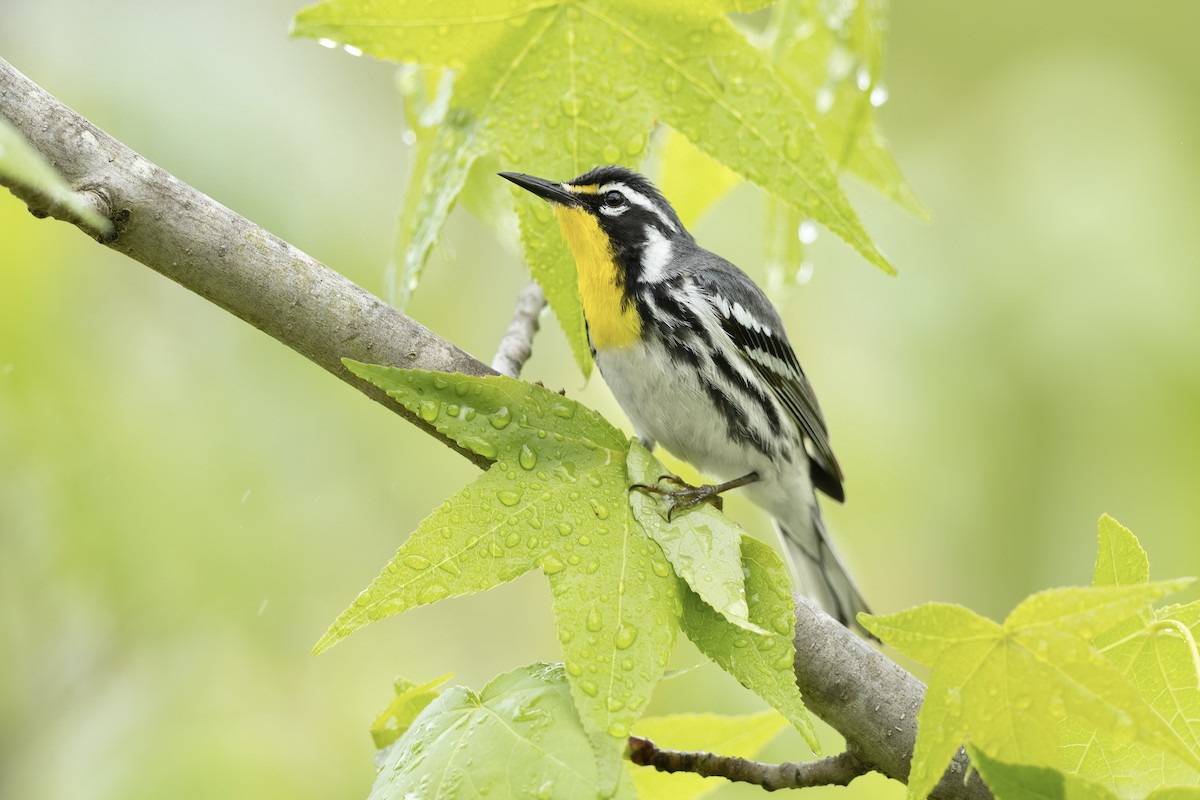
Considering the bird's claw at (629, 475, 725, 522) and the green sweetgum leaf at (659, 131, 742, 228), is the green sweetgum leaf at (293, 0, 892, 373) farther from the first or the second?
the green sweetgum leaf at (659, 131, 742, 228)

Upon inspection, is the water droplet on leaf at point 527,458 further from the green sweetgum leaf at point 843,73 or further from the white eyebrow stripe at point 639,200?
the white eyebrow stripe at point 639,200

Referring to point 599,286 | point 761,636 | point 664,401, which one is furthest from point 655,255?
point 761,636

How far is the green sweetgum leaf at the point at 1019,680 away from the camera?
1282mm

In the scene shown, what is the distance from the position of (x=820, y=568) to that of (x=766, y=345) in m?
1.10

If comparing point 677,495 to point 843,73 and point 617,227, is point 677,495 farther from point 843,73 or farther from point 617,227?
point 617,227

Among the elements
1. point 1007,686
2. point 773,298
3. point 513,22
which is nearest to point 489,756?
point 1007,686

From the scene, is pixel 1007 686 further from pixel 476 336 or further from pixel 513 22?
pixel 476 336

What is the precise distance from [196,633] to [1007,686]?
3.28 meters

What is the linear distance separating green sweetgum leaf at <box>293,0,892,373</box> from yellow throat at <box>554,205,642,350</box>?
92cm

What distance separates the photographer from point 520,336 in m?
2.60

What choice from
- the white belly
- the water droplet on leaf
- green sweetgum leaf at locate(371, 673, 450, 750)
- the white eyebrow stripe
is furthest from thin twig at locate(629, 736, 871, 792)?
the white eyebrow stripe

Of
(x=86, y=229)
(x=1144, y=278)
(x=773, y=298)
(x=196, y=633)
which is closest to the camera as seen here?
(x=86, y=229)

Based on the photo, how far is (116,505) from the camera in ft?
11.8

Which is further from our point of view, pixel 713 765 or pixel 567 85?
pixel 567 85
